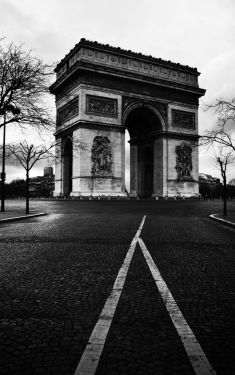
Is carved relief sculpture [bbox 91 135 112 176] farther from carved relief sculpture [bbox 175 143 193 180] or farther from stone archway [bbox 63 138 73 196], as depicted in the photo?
carved relief sculpture [bbox 175 143 193 180]

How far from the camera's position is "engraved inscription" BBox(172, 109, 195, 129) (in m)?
53.8

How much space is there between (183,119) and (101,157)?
14743 mm

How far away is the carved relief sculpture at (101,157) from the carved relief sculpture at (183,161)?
1067cm

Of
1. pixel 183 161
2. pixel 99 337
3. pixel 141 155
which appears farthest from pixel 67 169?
pixel 99 337

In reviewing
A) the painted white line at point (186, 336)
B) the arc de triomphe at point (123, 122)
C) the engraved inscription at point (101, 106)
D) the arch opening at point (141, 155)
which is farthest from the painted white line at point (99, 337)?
the arch opening at point (141, 155)

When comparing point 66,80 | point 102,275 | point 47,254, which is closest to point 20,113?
point 47,254

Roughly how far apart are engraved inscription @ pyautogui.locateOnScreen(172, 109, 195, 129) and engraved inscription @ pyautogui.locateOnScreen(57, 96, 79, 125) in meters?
14.1

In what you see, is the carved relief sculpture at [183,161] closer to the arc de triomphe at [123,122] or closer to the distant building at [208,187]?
the arc de triomphe at [123,122]

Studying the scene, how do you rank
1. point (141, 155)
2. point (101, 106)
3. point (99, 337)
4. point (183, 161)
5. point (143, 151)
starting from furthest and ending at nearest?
point (141, 155)
point (143, 151)
point (183, 161)
point (101, 106)
point (99, 337)

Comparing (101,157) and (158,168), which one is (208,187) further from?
(101,157)

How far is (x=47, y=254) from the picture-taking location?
7.41 m

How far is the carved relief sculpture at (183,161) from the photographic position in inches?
2089

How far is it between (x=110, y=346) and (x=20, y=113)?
53.8ft

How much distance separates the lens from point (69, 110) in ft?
162
